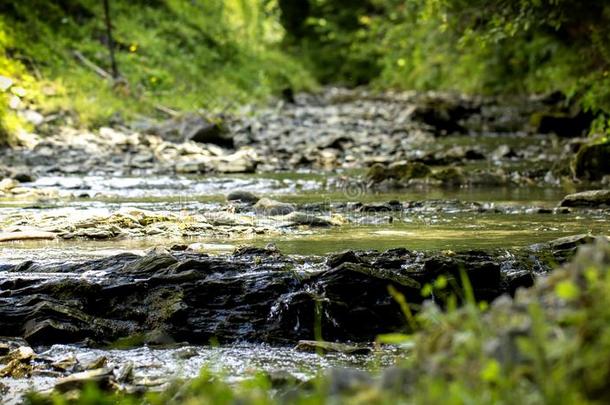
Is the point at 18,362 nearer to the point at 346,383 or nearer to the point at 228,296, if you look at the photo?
the point at 228,296

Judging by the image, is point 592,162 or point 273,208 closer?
point 273,208

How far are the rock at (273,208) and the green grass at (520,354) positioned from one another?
18.8 ft

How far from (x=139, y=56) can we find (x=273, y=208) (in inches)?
578

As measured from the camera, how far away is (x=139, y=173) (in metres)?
12.1

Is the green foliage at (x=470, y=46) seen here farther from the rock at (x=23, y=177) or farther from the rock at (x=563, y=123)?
the rock at (x=23, y=177)

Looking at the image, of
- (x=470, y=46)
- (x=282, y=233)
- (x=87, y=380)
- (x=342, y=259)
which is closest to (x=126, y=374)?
(x=87, y=380)

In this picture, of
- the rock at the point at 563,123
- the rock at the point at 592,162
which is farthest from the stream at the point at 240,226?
the rock at the point at 563,123

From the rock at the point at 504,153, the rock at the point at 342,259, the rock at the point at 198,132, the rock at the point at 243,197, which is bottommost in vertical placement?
the rock at the point at 342,259

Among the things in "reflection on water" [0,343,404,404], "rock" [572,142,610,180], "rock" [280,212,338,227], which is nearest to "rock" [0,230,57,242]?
"rock" [280,212,338,227]

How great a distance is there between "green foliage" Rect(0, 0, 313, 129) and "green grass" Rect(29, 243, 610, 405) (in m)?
14.4

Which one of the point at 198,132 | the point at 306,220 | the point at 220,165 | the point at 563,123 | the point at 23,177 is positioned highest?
the point at 563,123

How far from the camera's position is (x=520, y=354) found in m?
2.31

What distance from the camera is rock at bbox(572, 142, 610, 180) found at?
11.0 meters

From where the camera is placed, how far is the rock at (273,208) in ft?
27.0
